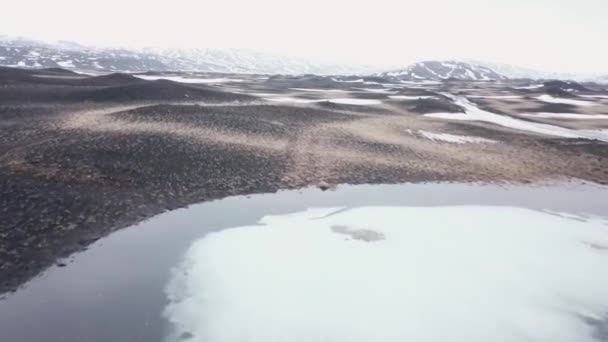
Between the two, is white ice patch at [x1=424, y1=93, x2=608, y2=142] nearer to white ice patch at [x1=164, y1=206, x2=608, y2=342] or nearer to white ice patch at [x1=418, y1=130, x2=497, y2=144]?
white ice patch at [x1=418, y1=130, x2=497, y2=144]

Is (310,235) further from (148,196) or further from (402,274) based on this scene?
(148,196)

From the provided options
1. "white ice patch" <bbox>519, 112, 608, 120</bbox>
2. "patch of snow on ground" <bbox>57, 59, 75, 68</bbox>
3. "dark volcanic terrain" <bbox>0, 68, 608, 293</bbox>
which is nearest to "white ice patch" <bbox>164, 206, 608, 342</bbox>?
"dark volcanic terrain" <bbox>0, 68, 608, 293</bbox>

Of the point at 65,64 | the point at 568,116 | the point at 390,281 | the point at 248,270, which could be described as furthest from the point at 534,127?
the point at 65,64

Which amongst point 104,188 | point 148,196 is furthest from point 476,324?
point 104,188

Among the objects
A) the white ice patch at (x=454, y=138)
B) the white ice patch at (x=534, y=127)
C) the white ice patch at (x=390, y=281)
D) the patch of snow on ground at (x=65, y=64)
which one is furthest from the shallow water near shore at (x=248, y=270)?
the patch of snow on ground at (x=65, y=64)

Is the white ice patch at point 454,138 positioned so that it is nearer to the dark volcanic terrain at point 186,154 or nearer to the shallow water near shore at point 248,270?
the dark volcanic terrain at point 186,154
